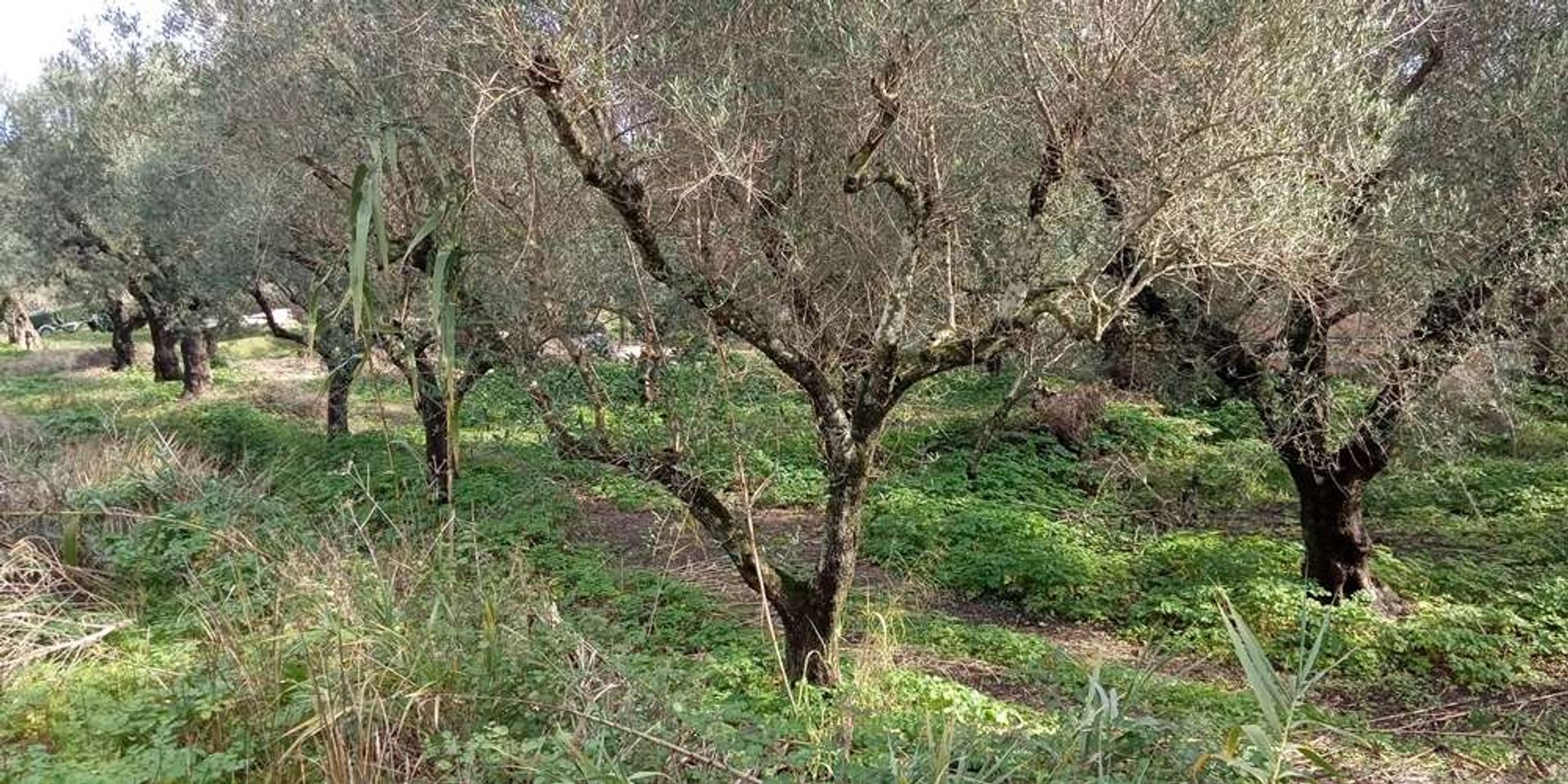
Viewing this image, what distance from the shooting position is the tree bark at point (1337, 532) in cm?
762

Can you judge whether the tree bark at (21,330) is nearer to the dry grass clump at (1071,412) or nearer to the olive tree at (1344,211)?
the dry grass clump at (1071,412)

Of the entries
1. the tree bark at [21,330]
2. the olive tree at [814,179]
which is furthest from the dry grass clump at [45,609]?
the tree bark at [21,330]

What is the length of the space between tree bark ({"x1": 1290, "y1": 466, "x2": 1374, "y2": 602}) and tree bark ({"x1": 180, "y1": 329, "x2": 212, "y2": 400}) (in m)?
18.6

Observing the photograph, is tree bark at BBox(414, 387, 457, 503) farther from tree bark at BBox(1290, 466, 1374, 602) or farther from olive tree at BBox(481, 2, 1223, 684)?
tree bark at BBox(1290, 466, 1374, 602)

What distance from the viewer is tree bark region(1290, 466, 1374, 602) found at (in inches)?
300

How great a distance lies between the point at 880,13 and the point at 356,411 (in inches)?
566

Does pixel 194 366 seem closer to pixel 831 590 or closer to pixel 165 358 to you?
pixel 165 358

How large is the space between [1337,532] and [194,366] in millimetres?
19371

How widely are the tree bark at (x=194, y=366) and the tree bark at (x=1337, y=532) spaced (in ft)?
60.9

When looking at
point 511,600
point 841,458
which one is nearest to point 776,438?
point 841,458

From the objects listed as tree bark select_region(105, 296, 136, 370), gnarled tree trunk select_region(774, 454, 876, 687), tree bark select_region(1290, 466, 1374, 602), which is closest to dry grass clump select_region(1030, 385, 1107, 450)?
tree bark select_region(1290, 466, 1374, 602)

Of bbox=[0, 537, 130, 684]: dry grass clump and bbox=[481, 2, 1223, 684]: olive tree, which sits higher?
bbox=[481, 2, 1223, 684]: olive tree

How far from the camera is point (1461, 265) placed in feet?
19.8

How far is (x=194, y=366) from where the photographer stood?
17812 mm
